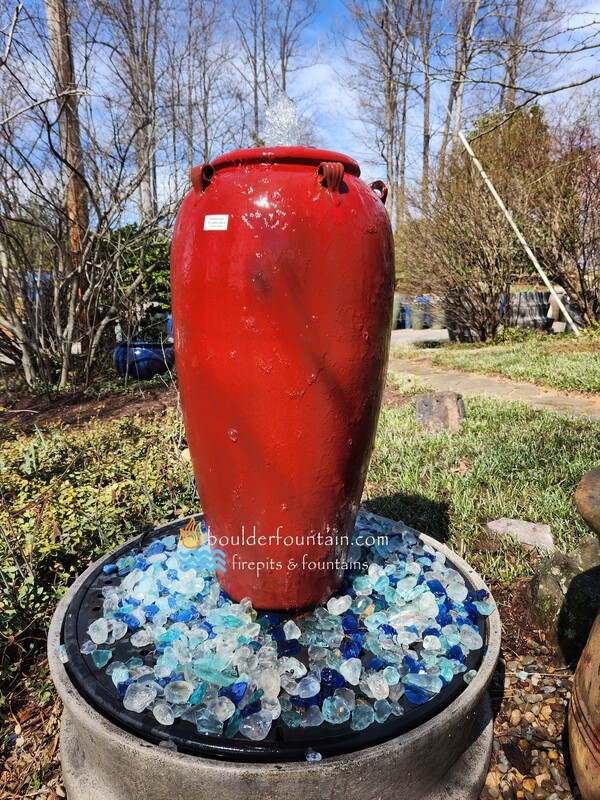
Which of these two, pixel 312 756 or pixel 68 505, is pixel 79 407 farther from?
pixel 312 756

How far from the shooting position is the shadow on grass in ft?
8.18

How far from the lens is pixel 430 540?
202cm

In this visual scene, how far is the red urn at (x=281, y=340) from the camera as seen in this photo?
126cm

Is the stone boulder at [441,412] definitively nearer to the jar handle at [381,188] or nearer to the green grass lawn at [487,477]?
the green grass lawn at [487,477]

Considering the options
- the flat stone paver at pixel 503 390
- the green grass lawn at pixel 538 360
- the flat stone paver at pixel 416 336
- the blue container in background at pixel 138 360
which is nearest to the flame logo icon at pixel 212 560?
the flat stone paver at pixel 503 390

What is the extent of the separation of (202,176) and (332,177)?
14.0 inches

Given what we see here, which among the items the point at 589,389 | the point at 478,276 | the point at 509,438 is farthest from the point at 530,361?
the point at 509,438

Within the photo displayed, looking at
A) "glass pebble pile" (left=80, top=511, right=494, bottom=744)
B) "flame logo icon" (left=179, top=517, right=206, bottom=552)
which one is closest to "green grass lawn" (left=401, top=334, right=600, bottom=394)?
"glass pebble pile" (left=80, top=511, right=494, bottom=744)

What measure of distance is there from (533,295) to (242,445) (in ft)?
30.9

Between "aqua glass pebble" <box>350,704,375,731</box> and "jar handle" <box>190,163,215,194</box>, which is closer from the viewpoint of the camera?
"aqua glass pebble" <box>350,704,375,731</box>

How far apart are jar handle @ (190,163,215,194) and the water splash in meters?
0.32

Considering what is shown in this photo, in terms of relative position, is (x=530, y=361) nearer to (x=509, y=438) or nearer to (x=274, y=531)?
(x=509, y=438)

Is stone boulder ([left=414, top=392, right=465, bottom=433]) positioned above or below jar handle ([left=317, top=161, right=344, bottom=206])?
below

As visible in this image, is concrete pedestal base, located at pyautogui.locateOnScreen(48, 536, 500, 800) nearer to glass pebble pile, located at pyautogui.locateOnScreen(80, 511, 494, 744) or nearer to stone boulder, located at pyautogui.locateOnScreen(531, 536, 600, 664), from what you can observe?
glass pebble pile, located at pyautogui.locateOnScreen(80, 511, 494, 744)
